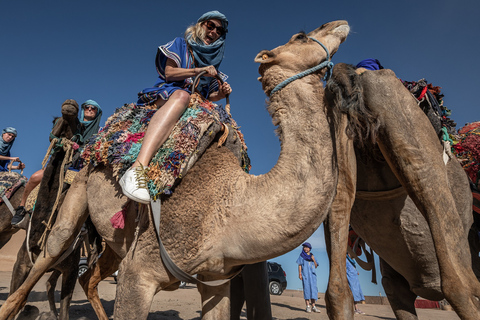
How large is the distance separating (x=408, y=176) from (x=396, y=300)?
2050 mm

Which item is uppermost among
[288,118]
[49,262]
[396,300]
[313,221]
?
[288,118]

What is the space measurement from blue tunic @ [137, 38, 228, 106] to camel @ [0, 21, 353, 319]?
827 millimetres

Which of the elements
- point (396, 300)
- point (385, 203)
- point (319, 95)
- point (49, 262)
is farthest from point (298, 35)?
point (49, 262)

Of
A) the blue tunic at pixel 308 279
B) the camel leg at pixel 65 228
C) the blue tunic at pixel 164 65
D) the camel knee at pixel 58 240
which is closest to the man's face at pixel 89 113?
the camel leg at pixel 65 228

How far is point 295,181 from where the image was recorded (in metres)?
2.58

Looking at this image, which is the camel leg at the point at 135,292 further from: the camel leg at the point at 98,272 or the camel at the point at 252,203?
the camel leg at the point at 98,272

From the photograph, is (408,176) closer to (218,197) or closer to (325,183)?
(325,183)

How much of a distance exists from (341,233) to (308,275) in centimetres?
1214

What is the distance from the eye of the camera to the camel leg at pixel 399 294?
3814 mm

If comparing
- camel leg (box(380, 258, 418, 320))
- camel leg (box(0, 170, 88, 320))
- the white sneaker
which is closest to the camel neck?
the white sneaker

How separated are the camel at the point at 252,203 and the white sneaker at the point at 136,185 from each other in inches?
8.7

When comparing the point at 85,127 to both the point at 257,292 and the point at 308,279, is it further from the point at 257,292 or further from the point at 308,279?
the point at 308,279

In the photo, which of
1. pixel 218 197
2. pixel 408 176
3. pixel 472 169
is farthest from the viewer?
pixel 472 169

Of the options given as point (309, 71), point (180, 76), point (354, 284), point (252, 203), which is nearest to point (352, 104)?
point (309, 71)
